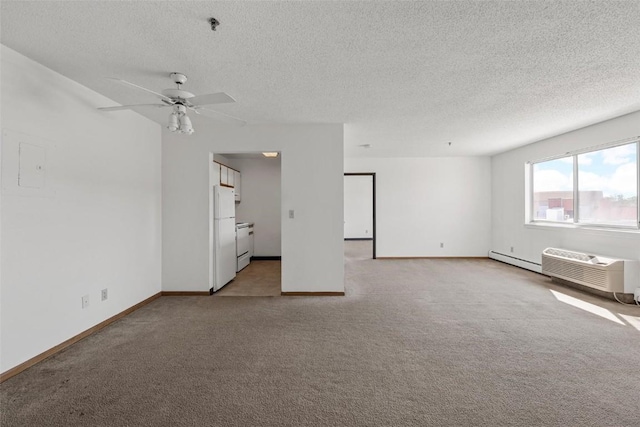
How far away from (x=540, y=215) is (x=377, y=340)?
4845 millimetres

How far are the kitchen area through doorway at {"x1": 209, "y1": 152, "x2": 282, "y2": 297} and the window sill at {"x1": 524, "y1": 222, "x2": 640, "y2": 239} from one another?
481 cm

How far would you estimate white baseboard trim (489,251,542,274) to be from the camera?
5395mm

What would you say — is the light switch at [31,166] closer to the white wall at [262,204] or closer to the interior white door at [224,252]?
the interior white door at [224,252]

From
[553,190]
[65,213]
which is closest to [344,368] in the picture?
[65,213]

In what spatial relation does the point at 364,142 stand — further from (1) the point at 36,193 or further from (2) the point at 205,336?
(1) the point at 36,193

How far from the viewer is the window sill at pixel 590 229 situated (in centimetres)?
372

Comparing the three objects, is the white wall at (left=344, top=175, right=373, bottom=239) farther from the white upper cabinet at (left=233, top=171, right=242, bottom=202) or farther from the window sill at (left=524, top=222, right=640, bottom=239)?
the window sill at (left=524, top=222, right=640, bottom=239)

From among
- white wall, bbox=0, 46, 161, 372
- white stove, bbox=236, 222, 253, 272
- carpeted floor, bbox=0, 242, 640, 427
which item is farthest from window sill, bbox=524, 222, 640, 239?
white wall, bbox=0, 46, 161, 372

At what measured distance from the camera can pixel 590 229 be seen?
14.0ft

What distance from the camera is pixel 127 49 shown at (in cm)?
212

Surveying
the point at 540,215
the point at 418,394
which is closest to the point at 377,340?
the point at 418,394

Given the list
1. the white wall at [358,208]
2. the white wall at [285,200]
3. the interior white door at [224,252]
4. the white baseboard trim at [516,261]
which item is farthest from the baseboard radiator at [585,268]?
the white wall at [358,208]

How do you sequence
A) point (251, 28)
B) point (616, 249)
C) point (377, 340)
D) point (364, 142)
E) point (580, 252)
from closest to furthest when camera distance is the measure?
1. point (251, 28)
2. point (377, 340)
3. point (616, 249)
4. point (580, 252)
5. point (364, 142)

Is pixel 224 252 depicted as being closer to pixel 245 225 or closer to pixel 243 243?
pixel 243 243
